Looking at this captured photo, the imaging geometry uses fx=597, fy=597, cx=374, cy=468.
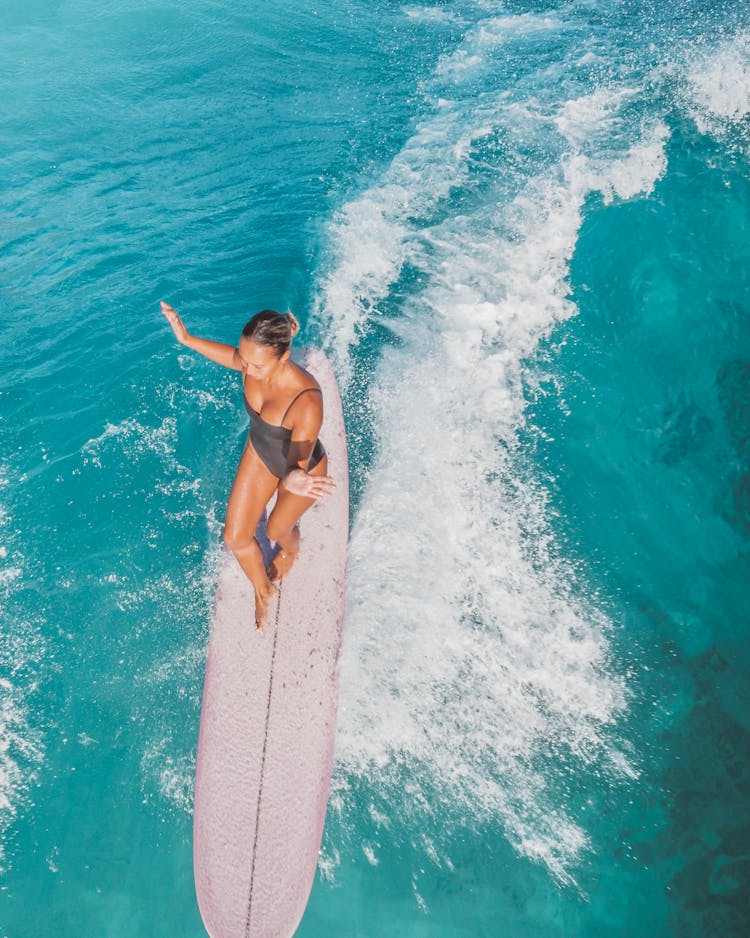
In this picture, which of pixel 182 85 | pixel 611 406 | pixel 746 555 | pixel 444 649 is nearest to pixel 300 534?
pixel 444 649

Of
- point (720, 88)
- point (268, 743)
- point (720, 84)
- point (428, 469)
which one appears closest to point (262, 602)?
point (268, 743)

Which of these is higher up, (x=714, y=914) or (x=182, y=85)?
(x=182, y=85)

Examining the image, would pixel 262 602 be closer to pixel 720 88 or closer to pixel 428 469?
pixel 428 469

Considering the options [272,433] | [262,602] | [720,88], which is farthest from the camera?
[720,88]

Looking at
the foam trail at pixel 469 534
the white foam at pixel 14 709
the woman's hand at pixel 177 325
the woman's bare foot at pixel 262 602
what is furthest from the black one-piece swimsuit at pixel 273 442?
the white foam at pixel 14 709

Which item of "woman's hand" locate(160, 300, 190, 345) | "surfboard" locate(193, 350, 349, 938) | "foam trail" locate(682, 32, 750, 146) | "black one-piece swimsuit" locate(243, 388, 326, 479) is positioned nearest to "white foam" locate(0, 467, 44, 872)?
"surfboard" locate(193, 350, 349, 938)

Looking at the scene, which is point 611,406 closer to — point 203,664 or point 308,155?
point 203,664

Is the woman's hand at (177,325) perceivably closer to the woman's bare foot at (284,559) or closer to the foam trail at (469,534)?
the woman's bare foot at (284,559)

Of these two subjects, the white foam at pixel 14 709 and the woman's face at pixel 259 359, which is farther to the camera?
the white foam at pixel 14 709
